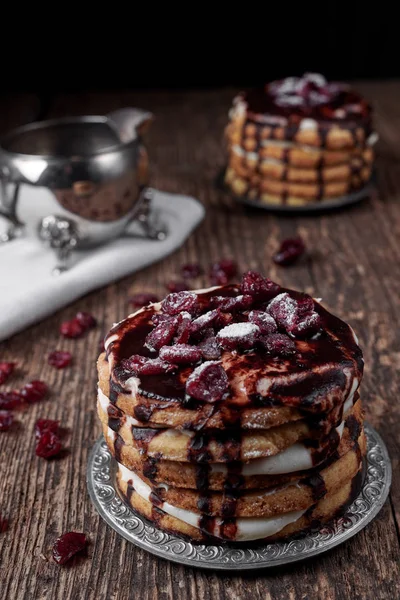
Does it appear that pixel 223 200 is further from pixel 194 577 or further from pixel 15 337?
pixel 194 577

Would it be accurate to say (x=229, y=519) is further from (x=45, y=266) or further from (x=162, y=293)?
(x=45, y=266)

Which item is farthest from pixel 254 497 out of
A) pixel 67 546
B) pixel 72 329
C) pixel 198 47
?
pixel 198 47

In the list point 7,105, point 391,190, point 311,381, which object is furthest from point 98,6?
point 311,381

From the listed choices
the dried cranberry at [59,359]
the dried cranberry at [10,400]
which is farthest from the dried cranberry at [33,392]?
the dried cranberry at [59,359]

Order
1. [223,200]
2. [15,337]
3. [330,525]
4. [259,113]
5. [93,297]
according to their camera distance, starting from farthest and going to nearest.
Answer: [223,200] < [259,113] < [93,297] < [15,337] < [330,525]

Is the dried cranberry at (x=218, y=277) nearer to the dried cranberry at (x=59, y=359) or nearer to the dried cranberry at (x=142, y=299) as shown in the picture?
the dried cranberry at (x=142, y=299)

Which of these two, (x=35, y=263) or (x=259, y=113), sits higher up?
(x=259, y=113)
